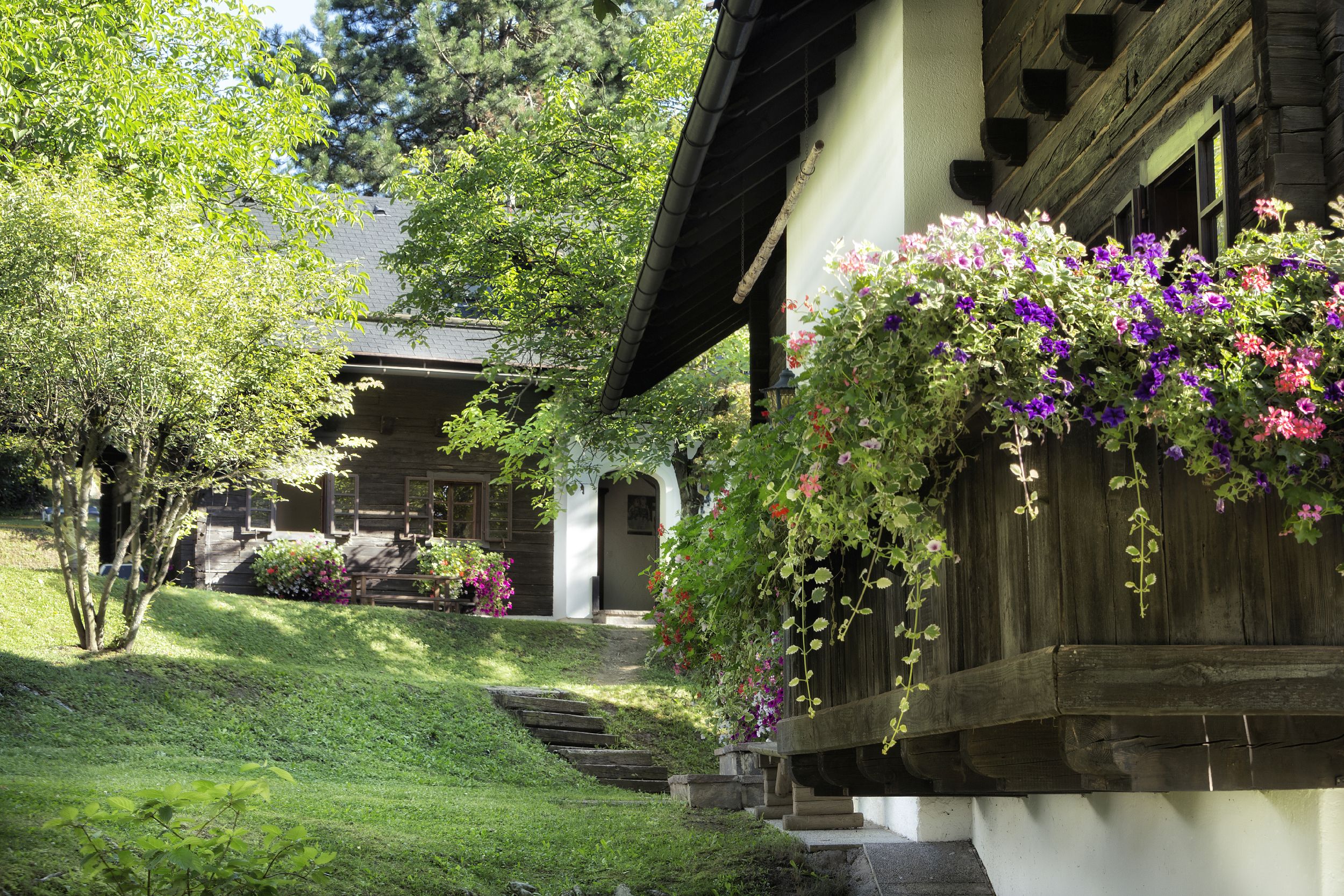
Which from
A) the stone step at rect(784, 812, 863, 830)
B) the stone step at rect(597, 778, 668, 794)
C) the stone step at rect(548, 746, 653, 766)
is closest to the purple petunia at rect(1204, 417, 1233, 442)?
the stone step at rect(784, 812, 863, 830)

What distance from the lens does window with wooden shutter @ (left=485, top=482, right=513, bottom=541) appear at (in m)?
19.3

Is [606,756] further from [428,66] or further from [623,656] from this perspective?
[428,66]

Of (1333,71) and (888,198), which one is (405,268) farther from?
(1333,71)

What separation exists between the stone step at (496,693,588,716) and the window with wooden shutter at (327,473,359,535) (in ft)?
18.5

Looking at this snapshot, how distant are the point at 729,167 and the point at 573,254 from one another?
7568 mm

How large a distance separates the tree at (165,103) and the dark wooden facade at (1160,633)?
1149 cm

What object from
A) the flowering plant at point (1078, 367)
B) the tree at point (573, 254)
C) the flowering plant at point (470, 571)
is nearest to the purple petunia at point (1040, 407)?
the flowering plant at point (1078, 367)

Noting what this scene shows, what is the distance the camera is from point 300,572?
17109mm

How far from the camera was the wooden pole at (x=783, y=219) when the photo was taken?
6.69 m

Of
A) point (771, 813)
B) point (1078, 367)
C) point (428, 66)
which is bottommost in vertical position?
point (771, 813)

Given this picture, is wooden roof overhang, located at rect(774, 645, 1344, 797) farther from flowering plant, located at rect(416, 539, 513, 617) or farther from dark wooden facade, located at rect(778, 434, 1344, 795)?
flowering plant, located at rect(416, 539, 513, 617)

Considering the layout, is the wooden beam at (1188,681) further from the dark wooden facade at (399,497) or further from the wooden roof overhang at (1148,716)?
the dark wooden facade at (399,497)

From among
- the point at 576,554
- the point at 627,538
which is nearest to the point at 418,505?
the point at 576,554

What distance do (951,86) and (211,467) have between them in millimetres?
9497
